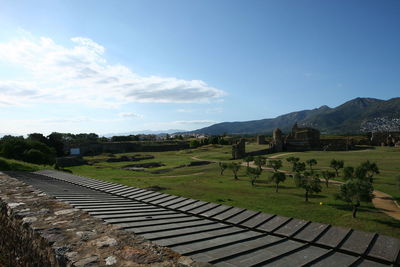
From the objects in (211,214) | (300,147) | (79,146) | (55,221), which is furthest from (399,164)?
(79,146)

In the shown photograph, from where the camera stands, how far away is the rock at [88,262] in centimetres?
316

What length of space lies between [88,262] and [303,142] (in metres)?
97.1

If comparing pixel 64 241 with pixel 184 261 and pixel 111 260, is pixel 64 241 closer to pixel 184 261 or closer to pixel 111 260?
pixel 111 260

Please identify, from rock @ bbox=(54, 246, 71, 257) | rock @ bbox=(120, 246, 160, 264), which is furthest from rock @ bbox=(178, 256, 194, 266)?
rock @ bbox=(54, 246, 71, 257)

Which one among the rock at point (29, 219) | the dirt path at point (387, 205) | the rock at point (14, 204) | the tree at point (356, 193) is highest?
the rock at point (14, 204)

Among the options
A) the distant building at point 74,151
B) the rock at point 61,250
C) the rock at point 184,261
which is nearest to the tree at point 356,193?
the rock at point 184,261

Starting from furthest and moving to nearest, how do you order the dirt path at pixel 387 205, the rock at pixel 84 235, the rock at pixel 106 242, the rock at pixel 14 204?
the dirt path at pixel 387 205 < the rock at pixel 14 204 < the rock at pixel 84 235 < the rock at pixel 106 242

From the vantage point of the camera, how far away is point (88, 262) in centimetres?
324

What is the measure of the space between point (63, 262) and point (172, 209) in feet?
18.3

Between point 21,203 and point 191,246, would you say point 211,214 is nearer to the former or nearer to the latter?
point 191,246

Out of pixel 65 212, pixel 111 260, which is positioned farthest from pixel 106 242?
pixel 65 212

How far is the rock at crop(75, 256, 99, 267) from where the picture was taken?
3.16m

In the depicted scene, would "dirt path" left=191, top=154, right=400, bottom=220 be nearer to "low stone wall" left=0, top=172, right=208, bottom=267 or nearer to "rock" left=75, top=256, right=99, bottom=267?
"low stone wall" left=0, top=172, right=208, bottom=267

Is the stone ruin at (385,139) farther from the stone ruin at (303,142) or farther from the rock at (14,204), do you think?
the rock at (14,204)
